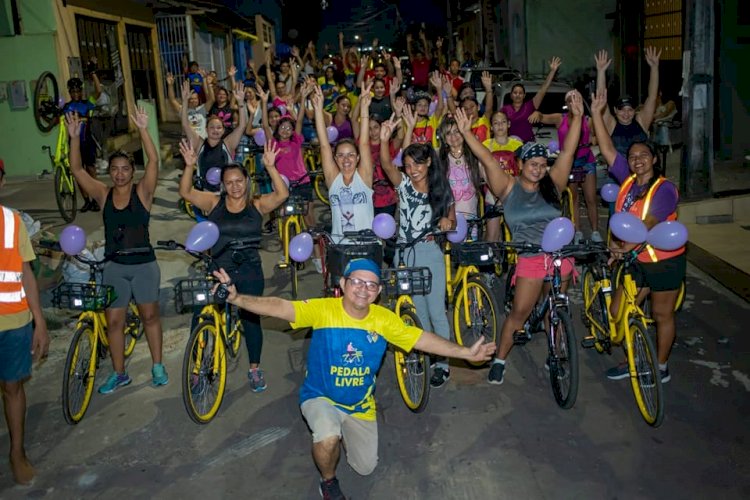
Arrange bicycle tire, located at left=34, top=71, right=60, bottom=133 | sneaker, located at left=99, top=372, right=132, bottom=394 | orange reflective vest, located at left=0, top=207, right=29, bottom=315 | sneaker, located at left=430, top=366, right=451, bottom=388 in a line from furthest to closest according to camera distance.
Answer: bicycle tire, located at left=34, top=71, right=60, bottom=133, sneaker, located at left=99, top=372, right=132, bottom=394, sneaker, located at left=430, top=366, right=451, bottom=388, orange reflective vest, located at left=0, top=207, right=29, bottom=315

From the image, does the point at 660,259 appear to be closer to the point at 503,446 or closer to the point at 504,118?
the point at 503,446

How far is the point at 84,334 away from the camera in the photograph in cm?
593

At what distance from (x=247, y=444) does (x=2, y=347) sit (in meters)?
1.79

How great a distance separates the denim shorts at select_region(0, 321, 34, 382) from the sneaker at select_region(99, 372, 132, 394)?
1491 mm

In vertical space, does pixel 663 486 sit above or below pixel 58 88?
below

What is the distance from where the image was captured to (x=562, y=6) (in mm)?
24391

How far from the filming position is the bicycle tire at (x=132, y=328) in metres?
6.86

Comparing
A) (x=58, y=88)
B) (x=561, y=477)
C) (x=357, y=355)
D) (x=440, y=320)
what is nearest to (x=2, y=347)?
(x=357, y=355)

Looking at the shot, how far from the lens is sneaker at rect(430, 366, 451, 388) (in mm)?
6273

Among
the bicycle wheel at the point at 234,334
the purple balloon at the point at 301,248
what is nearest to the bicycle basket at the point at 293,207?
the bicycle wheel at the point at 234,334

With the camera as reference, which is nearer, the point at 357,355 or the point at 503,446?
the point at 357,355

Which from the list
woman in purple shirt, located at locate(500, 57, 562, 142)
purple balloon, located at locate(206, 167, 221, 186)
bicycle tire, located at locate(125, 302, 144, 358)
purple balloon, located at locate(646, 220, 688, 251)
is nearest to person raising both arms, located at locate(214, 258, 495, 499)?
purple balloon, located at locate(646, 220, 688, 251)

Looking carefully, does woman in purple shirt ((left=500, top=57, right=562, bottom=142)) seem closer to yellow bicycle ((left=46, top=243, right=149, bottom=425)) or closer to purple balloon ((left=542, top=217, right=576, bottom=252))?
purple balloon ((left=542, top=217, right=576, bottom=252))

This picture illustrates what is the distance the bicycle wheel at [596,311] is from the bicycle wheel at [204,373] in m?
3.06
